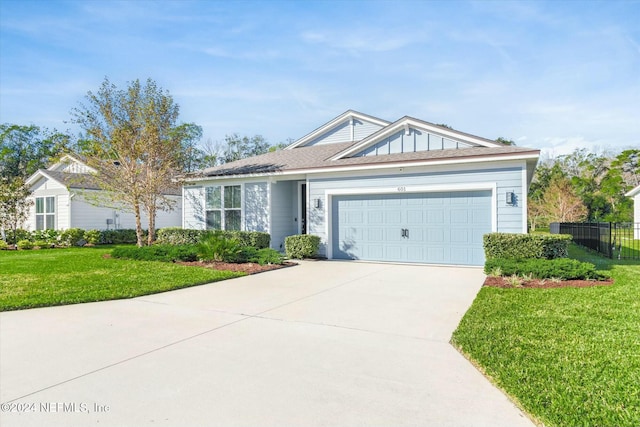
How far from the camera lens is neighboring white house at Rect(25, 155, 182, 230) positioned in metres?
20.0

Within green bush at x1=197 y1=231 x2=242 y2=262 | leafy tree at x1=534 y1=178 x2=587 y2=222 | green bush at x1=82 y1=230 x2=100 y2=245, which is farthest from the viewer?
leafy tree at x1=534 y1=178 x2=587 y2=222

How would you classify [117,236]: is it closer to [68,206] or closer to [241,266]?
[68,206]

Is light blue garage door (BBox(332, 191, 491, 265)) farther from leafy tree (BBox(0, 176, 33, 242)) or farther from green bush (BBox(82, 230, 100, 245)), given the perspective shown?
leafy tree (BBox(0, 176, 33, 242))

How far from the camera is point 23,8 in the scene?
10.3 meters

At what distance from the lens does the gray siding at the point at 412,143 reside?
39.1 feet

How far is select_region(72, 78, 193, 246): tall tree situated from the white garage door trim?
685cm

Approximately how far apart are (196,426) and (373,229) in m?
9.86

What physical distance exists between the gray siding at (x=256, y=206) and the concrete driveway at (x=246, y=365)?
728 cm

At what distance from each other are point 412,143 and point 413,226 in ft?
9.09

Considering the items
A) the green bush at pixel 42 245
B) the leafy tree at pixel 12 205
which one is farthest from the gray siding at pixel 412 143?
the leafy tree at pixel 12 205

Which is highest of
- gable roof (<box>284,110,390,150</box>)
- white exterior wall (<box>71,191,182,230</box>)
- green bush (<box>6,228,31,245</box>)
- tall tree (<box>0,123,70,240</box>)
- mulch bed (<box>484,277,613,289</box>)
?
tall tree (<box>0,123,70,240</box>)

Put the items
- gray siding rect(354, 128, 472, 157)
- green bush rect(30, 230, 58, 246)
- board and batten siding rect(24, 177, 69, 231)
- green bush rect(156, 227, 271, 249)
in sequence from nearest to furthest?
gray siding rect(354, 128, 472, 157) → green bush rect(156, 227, 271, 249) → green bush rect(30, 230, 58, 246) → board and batten siding rect(24, 177, 69, 231)

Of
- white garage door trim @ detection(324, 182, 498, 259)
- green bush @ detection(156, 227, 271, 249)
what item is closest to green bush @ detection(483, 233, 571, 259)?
white garage door trim @ detection(324, 182, 498, 259)

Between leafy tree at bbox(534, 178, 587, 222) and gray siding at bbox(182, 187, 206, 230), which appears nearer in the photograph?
gray siding at bbox(182, 187, 206, 230)
